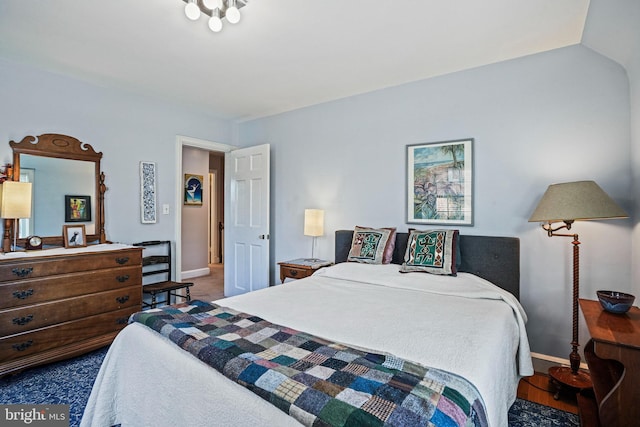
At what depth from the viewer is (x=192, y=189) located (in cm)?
565

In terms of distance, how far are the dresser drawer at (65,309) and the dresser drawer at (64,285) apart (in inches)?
1.7

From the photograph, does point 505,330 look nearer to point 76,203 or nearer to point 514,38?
point 514,38

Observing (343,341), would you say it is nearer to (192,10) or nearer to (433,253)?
(433,253)

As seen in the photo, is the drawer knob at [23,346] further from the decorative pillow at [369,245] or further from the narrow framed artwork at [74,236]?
the decorative pillow at [369,245]

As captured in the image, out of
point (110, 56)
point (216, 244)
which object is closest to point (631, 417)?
point (110, 56)

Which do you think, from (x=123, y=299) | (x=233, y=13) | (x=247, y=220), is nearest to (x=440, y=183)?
(x=233, y=13)

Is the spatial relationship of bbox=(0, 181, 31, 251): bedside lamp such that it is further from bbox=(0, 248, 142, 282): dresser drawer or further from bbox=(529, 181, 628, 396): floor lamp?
bbox=(529, 181, 628, 396): floor lamp

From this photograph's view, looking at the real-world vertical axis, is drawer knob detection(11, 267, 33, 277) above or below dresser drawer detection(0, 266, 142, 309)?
above

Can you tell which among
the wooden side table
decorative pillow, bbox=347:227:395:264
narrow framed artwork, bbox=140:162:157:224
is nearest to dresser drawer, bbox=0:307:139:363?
narrow framed artwork, bbox=140:162:157:224

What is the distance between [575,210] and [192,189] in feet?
17.6

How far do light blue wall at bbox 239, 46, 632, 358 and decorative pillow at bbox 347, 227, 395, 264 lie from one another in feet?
0.81


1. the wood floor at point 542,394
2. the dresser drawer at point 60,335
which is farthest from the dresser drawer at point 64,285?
the wood floor at point 542,394

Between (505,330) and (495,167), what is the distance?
1.50 m

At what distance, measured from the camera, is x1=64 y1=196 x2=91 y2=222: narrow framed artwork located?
2.93 m
